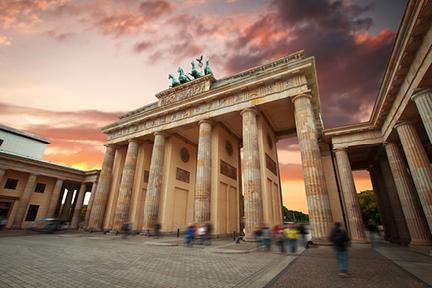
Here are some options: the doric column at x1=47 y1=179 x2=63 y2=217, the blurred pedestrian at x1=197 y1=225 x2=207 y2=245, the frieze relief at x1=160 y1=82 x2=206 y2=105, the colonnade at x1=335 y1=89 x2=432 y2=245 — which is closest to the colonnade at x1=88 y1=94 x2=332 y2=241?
the blurred pedestrian at x1=197 y1=225 x2=207 y2=245

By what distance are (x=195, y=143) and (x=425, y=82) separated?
2216cm

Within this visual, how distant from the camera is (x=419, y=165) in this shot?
1152 centimetres

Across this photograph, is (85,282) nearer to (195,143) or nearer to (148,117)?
(148,117)

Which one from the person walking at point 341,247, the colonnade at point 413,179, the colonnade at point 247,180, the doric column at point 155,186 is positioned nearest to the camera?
the person walking at point 341,247

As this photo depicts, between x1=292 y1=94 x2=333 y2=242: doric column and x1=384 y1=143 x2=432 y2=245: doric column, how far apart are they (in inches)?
222

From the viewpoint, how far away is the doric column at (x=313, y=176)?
12.9 meters

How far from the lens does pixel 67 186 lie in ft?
127

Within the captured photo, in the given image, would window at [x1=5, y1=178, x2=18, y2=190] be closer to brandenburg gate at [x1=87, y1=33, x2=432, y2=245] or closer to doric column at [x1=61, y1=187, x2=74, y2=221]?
doric column at [x1=61, y1=187, x2=74, y2=221]

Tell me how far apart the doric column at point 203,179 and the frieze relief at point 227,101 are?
6.26 ft

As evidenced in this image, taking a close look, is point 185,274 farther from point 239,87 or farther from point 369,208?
point 369,208

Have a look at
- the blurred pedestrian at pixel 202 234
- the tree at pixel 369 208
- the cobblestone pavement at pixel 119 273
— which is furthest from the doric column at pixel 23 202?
the tree at pixel 369 208

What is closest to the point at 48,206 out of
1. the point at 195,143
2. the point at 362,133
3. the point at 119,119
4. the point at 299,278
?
the point at 119,119

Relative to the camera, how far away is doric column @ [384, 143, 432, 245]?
1296 cm

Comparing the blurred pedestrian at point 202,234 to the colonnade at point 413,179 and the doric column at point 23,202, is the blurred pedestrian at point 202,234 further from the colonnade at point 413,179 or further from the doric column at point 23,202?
the doric column at point 23,202
